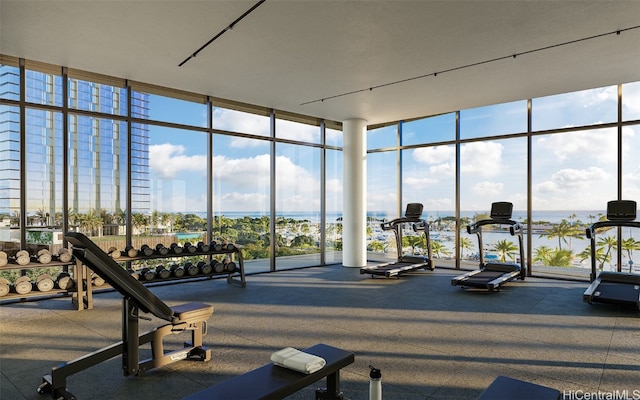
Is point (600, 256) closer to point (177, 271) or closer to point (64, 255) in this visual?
point (177, 271)

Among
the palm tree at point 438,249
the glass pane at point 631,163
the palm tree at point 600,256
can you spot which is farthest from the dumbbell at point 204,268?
the glass pane at point 631,163

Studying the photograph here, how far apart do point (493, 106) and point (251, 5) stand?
18.7 ft

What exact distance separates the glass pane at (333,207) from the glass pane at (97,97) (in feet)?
14.6

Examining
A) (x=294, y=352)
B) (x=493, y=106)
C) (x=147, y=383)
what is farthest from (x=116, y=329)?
(x=493, y=106)

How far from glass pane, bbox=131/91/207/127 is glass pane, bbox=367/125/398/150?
13.5ft

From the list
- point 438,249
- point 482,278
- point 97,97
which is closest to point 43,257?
point 97,97

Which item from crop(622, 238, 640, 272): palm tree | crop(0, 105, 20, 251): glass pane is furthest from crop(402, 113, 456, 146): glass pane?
crop(0, 105, 20, 251): glass pane

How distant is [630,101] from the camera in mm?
6465

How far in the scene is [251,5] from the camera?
12.5 feet

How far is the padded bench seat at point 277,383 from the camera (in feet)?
6.55

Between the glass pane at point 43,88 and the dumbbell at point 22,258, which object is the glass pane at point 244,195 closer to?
the glass pane at point 43,88

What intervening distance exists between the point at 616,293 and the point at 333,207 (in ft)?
18.1

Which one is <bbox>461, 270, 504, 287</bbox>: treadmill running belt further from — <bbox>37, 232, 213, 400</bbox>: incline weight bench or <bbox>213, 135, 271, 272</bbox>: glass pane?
<bbox>37, 232, 213, 400</bbox>: incline weight bench

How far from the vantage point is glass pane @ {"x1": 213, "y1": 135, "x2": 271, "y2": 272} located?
735 centimetres
